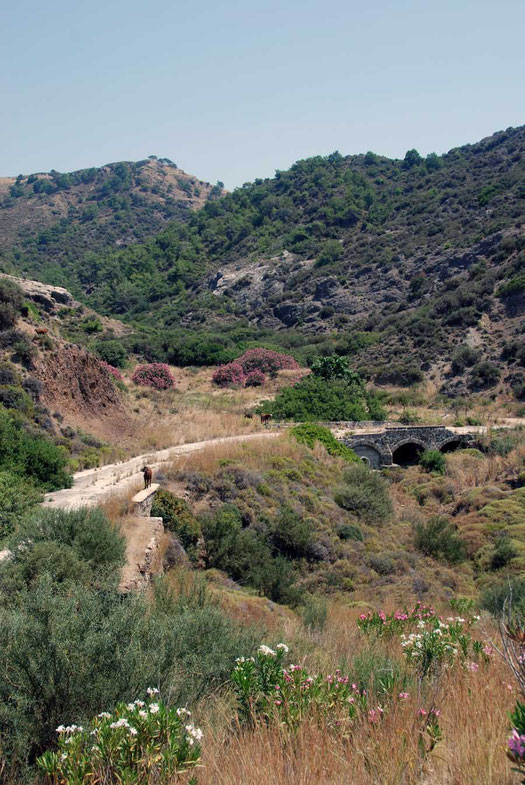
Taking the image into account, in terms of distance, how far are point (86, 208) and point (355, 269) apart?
6115cm

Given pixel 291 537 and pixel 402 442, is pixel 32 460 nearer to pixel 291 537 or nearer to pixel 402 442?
pixel 291 537

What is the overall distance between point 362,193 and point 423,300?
2825 cm

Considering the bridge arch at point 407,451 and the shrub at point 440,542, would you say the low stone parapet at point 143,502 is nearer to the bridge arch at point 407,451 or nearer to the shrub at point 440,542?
the shrub at point 440,542

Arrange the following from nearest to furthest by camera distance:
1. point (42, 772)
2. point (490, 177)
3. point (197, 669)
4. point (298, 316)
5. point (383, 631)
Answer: point (42, 772)
point (197, 669)
point (383, 631)
point (298, 316)
point (490, 177)

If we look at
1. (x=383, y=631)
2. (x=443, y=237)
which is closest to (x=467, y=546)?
(x=383, y=631)

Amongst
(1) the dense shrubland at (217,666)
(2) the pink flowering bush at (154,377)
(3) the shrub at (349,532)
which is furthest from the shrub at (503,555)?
(2) the pink flowering bush at (154,377)

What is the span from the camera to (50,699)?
3953 millimetres

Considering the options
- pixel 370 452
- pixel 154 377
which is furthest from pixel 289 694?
→ pixel 154 377

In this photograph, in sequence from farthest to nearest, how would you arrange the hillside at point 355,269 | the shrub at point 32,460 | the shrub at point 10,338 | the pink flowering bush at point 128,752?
the hillside at point 355,269 < the shrub at point 10,338 < the shrub at point 32,460 < the pink flowering bush at point 128,752

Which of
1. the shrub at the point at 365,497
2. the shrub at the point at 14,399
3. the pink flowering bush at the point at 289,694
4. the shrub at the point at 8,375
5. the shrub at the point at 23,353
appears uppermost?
the shrub at the point at 23,353

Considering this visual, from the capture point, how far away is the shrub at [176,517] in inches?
516

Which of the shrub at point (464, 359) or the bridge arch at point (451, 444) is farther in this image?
the shrub at point (464, 359)

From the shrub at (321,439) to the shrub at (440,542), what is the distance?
215 inches

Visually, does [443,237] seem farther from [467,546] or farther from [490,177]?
[467,546]
